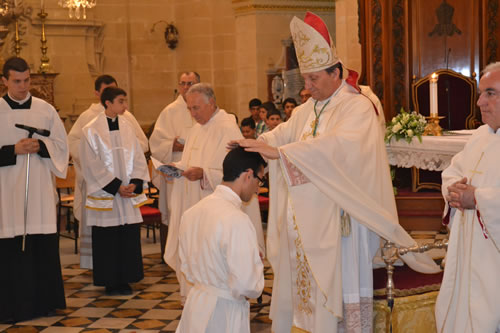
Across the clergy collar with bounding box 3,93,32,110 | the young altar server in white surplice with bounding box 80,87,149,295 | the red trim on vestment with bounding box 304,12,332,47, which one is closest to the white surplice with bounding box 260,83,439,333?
the red trim on vestment with bounding box 304,12,332,47

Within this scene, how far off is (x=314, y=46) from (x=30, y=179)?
2.80 metres

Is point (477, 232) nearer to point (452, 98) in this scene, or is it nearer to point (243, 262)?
point (243, 262)

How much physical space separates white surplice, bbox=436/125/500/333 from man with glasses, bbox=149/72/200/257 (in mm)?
4008

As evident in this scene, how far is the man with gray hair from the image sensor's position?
6305 millimetres

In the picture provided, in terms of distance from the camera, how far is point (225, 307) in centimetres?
384

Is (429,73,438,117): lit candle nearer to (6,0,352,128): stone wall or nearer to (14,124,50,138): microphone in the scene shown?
(14,124,50,138): microphone

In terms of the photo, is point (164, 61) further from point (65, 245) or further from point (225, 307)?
point (225, 307)

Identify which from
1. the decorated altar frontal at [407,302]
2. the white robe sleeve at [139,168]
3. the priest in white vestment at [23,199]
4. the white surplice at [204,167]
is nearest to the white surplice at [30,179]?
the priest in white vestment at [23,199]

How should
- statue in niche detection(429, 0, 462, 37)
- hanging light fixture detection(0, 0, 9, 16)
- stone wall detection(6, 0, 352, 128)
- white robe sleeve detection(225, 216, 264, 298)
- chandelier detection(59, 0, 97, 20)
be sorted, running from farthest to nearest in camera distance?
stone wall detection(6, 0, 352, 128) → hanging light fixture detection(0, 0, 9, 16) → chandelier detection(59, 0, 97, 20) → statue in niche detection(429, 0, 462, 37) → white robe sleeve detection(225, 216, 264, 298)

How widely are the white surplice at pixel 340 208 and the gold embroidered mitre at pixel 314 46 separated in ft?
0.85

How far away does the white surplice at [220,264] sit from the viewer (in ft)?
12.2

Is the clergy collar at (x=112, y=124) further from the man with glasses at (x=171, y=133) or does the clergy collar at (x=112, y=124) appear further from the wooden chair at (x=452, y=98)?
the wooden chair at (x=452, y=98)

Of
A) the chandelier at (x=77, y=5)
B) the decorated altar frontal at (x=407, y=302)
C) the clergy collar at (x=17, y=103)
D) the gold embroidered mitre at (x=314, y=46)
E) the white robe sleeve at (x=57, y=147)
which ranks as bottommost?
the decorated altar frontal at (x=407, y=302)

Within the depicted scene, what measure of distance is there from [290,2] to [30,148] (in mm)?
10455
